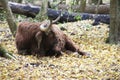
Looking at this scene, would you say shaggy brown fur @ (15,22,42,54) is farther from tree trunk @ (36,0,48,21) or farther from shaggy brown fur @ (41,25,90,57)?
tree trunk @ (36,0,48,21)

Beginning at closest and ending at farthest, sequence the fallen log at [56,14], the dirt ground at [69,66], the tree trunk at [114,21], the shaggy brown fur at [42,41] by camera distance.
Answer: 1. the dirt ground at [69,66]
2. the shaggy brown fur at [42,41]
3. the tree trunk at [114,21]
4. the fallen log at [56,14]

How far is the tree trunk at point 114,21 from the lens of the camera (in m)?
12.7

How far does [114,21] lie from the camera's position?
1286 centimetres

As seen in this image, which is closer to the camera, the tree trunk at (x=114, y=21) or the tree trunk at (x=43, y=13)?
the tree trunk at (x=114, y=21)

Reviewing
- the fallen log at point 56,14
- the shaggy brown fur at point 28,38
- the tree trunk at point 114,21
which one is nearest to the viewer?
the shaggy brown fur at point 28,38

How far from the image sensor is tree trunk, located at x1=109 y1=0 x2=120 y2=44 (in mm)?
12680

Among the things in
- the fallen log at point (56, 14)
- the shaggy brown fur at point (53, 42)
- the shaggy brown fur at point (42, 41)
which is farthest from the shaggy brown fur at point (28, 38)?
the fallen log at point (56, 14)

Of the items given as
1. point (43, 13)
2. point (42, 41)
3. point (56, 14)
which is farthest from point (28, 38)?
point (56, 14)

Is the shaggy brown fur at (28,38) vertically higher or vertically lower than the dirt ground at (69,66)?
higher

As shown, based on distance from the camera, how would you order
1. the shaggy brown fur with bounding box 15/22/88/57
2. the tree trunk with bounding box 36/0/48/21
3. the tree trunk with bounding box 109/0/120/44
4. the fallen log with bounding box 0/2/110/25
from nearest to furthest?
1. the shaggy brown fur with bounding box 15/22/88/57
2. the tree trunk with bounding box 109/0/120/44
3. the tree trunk with bounding box 36/0/48/21
4. the fallen log with bounding box 0/2/110/25

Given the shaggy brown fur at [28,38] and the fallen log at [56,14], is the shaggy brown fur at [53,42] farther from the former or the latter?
the fallen log at [56,14]

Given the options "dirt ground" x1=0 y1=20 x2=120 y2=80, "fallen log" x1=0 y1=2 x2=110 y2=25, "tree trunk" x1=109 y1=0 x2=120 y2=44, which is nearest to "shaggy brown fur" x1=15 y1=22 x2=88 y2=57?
"dirt ground" x1=0 y1=20 x2=120 y2=80

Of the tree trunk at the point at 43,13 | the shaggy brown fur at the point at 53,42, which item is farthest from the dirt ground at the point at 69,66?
the tree trunk at the point at 43,13

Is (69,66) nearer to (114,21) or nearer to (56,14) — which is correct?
→ (114,21)
